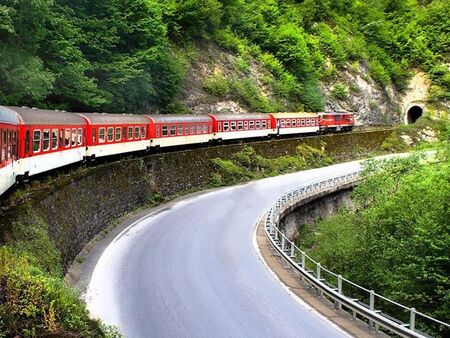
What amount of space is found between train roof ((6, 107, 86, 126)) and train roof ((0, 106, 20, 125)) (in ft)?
1.97

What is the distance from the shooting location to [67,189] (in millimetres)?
19297

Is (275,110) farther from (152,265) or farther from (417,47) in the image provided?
(152,265)

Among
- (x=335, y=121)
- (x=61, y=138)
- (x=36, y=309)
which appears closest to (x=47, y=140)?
(x=61, y=138)

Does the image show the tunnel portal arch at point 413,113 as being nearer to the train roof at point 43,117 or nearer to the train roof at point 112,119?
the train roof at point 112,119

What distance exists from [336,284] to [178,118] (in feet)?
67.0

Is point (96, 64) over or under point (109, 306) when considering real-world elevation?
over

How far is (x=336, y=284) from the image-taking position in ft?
66.5

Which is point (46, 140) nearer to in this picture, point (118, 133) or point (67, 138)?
point (67, 138)

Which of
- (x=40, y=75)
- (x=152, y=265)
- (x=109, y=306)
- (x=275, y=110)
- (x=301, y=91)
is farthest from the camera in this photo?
(x=301, y=91)

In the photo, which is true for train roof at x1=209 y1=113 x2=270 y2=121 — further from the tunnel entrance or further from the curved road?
the tunnel entrance

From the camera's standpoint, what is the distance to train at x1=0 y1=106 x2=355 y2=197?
1680cm

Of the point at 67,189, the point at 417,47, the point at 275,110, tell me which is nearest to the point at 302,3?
the point at 417,47

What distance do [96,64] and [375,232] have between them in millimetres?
22690

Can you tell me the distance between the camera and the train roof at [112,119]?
27.3 meters
